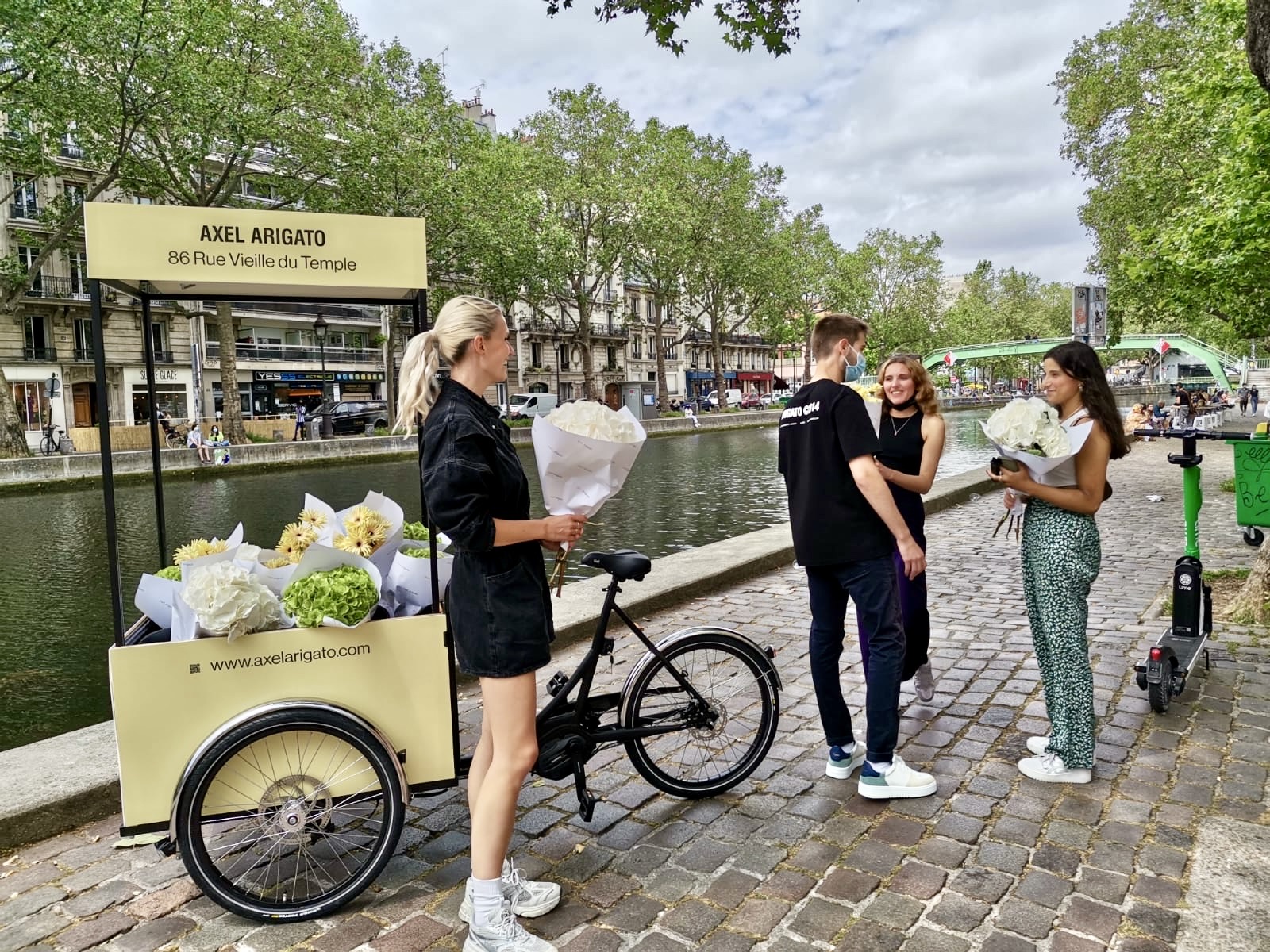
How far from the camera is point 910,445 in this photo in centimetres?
465

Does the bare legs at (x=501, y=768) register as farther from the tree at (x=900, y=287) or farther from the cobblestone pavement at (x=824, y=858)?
the tree at (x=900, y=287)

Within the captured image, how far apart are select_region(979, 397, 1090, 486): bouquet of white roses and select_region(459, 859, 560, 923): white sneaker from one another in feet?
8.15

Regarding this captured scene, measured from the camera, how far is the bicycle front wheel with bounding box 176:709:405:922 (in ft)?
9.54

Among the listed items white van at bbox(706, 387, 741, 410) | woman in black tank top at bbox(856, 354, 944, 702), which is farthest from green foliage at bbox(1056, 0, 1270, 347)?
A: white van at bbox(706, 387, 741, 410)

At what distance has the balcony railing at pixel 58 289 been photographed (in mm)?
40562

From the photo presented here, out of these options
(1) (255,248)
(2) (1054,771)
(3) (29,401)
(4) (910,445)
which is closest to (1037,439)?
(4) (910,445)

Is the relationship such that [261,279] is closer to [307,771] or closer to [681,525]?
[307,771]

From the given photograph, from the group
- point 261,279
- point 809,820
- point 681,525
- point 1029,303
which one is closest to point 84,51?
point 681,525

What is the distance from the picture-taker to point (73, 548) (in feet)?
43.2

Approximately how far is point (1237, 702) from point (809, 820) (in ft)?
9.11

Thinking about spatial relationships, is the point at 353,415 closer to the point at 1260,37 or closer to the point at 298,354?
the point at 298,354

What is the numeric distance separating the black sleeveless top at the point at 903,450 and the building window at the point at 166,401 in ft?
153

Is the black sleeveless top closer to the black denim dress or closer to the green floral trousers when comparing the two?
the green floral trousers

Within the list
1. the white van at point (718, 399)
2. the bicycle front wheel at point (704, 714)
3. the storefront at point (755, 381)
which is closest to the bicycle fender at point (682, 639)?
the bicycle front wheel at point (704, 714)
